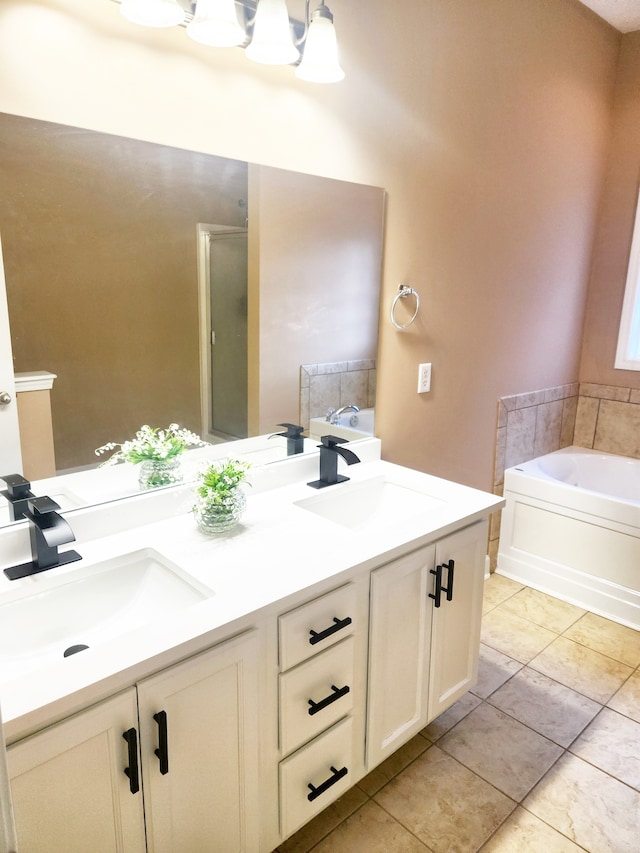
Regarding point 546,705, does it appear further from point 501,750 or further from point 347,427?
point 347,427

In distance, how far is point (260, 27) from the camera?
1553 millimetres

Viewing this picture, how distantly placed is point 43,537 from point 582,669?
6.90 feet

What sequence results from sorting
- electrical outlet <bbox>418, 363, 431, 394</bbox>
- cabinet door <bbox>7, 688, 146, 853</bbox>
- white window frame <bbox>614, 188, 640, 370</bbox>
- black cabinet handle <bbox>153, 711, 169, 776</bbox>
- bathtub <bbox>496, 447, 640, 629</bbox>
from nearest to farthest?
cabinet door <bbox>7, 688, 146, 853</bbox> < black cabinet handle <bbox>153, 711, 169, 776</bbox> < electrical outlet <bbox>418, 363, 431, 394</bbox> < bathtub <bbox>496, 447, 640, 629</bbox> < white window frame <bbox>614, 188, 640, 370</bbox>

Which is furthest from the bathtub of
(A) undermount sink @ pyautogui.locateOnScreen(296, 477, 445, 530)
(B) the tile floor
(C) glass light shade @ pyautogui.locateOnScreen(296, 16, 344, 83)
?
(C) glass light shade @ pyautogui.locateOnScreen(296, 16, 344, 83)

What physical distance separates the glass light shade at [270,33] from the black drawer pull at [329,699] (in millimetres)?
1654

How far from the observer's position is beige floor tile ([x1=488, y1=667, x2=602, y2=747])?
2059 mm

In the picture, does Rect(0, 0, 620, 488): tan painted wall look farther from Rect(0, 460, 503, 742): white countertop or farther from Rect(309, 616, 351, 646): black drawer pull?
Rect(309, 616, 351, 646): black drawer pull

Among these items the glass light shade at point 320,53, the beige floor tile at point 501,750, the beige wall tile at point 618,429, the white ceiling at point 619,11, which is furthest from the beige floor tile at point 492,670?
the white ceiling at point 619,11

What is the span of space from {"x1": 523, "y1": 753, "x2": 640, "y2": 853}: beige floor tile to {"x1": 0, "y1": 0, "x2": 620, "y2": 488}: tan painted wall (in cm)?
119

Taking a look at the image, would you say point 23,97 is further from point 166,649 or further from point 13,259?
point 166,649

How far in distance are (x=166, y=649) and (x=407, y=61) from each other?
6.72ft

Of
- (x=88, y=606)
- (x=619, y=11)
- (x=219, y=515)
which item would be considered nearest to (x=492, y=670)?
(x=219, y=515)

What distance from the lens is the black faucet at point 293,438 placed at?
6.56ft

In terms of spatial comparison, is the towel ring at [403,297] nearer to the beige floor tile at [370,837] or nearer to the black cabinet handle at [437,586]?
the black cabinet handle at [437,586]
